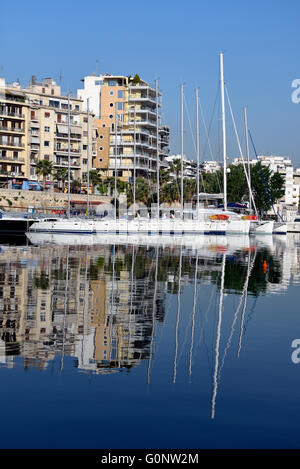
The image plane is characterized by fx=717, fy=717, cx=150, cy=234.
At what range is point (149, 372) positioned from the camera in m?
11.5

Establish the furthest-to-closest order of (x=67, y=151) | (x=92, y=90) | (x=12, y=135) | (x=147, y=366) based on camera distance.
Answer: (x=92, y=90) < (x=67, y=151) < (x=12, y=135) < (x=147, y=366)

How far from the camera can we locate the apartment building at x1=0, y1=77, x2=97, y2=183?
106 m

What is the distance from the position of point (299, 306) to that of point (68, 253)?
23.1 meters

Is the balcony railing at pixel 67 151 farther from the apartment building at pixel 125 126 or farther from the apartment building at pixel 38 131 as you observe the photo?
the apartment building at pixel 125 126

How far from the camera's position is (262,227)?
81438 mm

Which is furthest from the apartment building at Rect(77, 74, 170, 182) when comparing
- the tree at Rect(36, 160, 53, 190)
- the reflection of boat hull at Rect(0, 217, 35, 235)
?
the reflection of boat hull at Rect(0, 217, 35, 235)

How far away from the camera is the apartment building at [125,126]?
412 feet

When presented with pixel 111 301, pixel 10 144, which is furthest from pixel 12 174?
pixel 111 301

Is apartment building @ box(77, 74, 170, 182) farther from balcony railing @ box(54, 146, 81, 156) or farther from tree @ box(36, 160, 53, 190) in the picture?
tree @ box(36, 160, 53, 190)

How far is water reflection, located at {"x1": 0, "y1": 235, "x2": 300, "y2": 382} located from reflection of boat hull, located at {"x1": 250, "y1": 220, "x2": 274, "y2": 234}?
42.5 m

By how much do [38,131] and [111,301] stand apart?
98187 millimetres

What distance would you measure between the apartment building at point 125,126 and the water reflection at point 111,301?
8777cm

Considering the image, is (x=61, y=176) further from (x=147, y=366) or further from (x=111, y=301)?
(x=147, y=366)

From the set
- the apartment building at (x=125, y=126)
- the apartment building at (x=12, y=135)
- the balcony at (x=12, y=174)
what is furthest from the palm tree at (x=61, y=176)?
the apartment building at (x=125, y=126)
